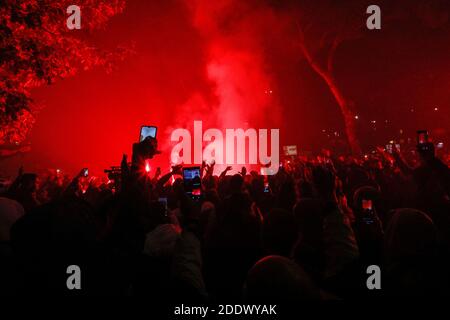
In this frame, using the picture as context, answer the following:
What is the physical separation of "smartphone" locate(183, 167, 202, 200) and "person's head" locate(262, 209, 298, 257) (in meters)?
3.48

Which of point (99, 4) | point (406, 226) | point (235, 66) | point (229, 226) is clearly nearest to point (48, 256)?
point (229, 226)

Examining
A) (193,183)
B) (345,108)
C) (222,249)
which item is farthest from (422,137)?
(345,108)

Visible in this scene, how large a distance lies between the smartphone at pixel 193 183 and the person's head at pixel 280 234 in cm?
348

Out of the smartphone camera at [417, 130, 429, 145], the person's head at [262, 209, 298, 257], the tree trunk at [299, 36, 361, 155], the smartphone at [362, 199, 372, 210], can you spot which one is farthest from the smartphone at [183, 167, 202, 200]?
the tree trunk at [299, 36, 361, 155]

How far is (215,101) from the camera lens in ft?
86.6

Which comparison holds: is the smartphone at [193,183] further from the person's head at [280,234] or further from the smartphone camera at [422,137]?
the smartphone camera at [422,137]

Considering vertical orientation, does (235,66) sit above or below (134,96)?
above

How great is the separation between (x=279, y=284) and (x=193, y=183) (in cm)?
510

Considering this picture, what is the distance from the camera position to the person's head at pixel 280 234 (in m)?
3.38

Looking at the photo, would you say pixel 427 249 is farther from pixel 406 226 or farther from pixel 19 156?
pixel 19 156

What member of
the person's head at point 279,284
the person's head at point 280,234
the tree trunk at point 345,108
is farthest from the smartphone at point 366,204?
the tree trunk at point 345,108

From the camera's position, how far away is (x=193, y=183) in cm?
695

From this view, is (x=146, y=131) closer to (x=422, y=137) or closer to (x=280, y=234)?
(x=280, y=234)

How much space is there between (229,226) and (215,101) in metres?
22.7
